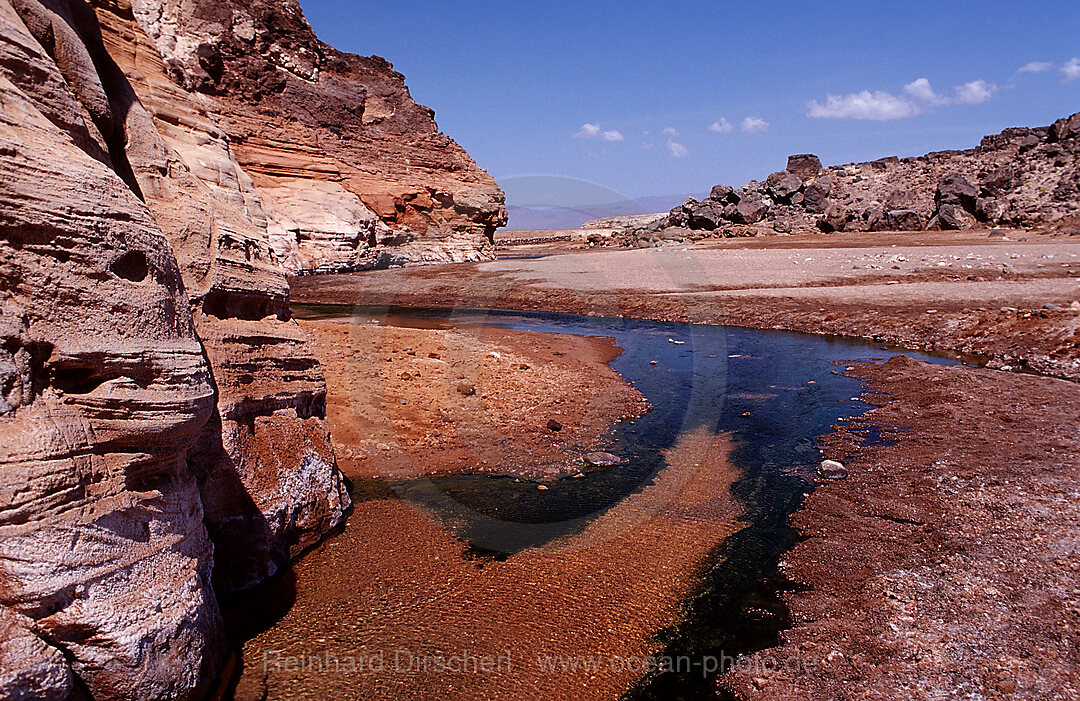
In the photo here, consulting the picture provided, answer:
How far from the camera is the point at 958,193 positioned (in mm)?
45375

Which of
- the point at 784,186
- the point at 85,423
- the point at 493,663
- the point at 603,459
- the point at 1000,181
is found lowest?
the point at 603,459

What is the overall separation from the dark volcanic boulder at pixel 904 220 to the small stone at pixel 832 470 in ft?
147

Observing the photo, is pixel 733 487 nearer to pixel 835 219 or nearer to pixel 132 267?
pixel 132 267

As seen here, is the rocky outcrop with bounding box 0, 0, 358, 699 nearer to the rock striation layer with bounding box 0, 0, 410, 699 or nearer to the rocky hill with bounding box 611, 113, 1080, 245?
the rock striation layer with bounding box 0, 0, 410, 699

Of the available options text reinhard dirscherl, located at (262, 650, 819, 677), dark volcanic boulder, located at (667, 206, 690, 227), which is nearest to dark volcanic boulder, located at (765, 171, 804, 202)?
dark volcanic boulder, located at (667, 206, 690, 227)

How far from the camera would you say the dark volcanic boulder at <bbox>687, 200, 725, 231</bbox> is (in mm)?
61812

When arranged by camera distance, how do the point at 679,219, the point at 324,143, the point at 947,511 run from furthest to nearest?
1. the point at 679,219
2. the point at 324,143
3. the point at 947,511

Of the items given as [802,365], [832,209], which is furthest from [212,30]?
[832,209]

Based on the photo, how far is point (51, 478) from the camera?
3.11 metres

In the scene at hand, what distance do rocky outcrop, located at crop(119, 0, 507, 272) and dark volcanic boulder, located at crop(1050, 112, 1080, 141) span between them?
42413 millimetres

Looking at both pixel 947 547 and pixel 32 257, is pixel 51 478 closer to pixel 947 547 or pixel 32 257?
pixel 32 257

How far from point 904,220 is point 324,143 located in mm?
41049

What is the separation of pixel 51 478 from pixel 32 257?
1170 mm

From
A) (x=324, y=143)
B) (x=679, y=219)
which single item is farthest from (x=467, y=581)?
(x=679, y=219)
